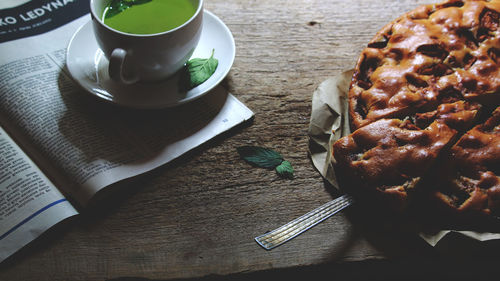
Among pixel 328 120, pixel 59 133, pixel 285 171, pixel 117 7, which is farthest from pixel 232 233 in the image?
pixel 117 7

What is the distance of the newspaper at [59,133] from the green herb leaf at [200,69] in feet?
0.19

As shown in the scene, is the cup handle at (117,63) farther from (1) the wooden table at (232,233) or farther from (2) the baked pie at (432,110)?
(2) the baked pie at (432,110)

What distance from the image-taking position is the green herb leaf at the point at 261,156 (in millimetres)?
908

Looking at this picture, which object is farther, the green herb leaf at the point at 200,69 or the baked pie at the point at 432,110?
the green herb leaf at the point at 200,69

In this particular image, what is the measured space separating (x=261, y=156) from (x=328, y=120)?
18 centimetres

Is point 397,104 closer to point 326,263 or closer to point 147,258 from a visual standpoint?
point 326,263

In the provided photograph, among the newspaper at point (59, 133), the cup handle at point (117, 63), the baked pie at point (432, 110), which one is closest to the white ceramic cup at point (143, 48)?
the cup handle at point (117, 63)

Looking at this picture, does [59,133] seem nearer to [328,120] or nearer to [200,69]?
[200,69]

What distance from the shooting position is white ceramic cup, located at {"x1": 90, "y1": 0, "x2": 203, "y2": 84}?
2.74 ft

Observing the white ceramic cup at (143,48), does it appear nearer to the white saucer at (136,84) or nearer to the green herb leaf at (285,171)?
the white saucer at (136,84)

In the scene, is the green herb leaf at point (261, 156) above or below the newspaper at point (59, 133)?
below

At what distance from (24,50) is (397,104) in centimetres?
92

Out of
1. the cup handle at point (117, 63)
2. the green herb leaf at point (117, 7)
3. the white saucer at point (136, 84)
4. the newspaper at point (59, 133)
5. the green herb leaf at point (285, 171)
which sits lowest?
the green herb leaf at point (285, 171)

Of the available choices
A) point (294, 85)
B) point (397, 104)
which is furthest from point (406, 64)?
point (294, 85)
